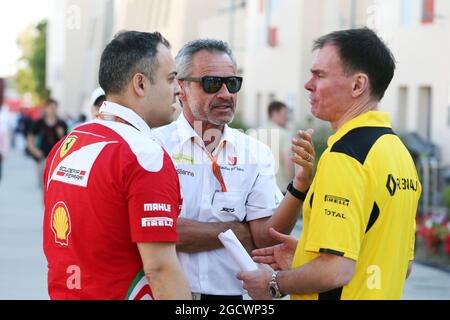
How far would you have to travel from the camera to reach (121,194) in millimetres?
3791

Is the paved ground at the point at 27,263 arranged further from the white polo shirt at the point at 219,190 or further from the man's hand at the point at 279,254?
the man's hand at the point at 279,254

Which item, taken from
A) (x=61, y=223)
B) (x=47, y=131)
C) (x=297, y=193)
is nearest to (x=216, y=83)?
(x=297, y=193)

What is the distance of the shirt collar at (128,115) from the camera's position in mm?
3992

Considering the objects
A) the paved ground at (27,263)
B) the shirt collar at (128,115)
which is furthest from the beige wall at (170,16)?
→ the shirt collar at (128,115)

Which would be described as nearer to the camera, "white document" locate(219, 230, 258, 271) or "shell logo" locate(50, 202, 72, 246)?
"shell logo" locate(50, 202, 72, 246)

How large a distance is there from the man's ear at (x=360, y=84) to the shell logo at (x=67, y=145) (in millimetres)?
1078

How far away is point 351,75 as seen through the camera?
13.3ft

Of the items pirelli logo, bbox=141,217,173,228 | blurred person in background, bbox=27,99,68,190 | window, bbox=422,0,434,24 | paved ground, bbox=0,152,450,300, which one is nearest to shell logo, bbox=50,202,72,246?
pirelli logo, bbox=141,217,173,228

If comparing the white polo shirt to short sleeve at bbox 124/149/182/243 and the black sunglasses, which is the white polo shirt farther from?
short sleeve at bbox 124/149/182/243

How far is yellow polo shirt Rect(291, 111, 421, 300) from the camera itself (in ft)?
12.5

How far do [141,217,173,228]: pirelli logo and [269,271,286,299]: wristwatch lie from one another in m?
0.63

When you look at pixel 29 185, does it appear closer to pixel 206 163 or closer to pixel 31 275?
pixel 31 275

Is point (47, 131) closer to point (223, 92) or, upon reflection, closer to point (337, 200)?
point (223, 92)
